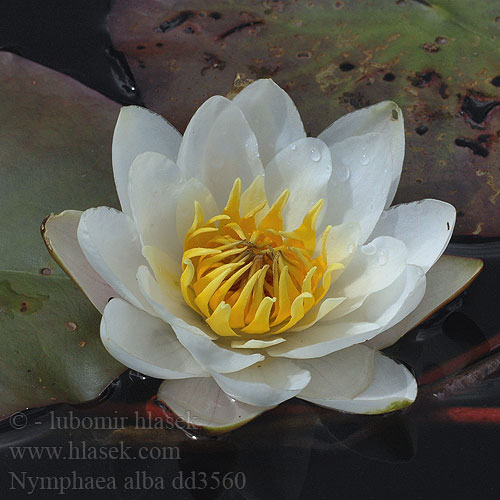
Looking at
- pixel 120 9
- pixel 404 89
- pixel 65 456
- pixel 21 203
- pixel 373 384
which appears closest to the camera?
pixel 373 384

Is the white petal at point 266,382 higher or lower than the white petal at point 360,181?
lower

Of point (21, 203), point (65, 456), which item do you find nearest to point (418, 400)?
point (65, 456)

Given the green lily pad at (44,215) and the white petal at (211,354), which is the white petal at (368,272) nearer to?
the white petal at (211,354)

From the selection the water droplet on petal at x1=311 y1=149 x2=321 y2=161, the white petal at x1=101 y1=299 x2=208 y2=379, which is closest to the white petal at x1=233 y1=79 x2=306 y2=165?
the water droplet on petal at x1=311 y1=149 x2=321 y2=161

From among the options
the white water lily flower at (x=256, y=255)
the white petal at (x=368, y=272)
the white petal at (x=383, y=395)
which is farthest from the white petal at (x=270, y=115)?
the white petal at (x=383, y=395)

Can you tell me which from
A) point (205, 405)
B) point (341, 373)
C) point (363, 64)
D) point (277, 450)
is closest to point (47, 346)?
point (205, 405)

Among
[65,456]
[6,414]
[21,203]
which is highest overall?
[21,203]

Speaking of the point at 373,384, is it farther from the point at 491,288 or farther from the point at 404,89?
the point at 404,89
